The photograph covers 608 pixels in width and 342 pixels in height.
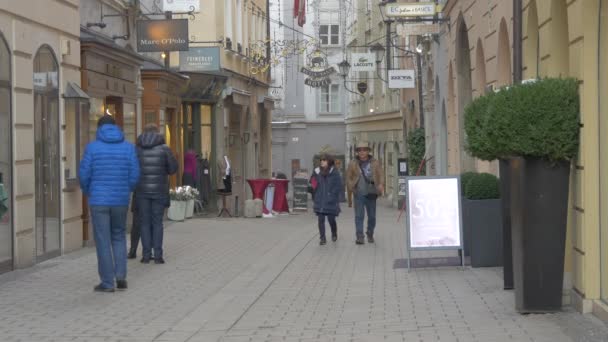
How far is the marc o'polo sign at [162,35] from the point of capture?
76.1 feet

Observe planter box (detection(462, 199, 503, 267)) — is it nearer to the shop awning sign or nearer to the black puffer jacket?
the black puffer jacket

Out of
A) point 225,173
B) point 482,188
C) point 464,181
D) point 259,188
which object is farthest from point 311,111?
point 482,188

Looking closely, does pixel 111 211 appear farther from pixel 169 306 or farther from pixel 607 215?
pixel 607 215

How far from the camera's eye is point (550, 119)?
30.9 ft

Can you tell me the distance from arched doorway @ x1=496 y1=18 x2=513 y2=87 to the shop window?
629 centimetres

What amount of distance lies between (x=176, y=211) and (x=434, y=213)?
12.1 meters

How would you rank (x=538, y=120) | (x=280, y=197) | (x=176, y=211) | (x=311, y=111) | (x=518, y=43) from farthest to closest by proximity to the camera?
(x=311, y=111) → (x=280, y=197) → (x=176, y=211) → (x=518, y=43) → (x=538, y=120)

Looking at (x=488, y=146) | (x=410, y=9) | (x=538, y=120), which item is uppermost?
(x=410, y=9)

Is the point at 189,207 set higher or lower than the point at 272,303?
higher

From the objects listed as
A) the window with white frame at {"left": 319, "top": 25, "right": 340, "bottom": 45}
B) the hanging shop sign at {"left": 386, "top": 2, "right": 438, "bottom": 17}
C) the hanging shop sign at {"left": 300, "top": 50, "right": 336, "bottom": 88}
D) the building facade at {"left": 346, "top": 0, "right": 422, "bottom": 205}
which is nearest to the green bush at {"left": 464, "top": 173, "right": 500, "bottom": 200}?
the hanging shop sign at {"left": 386, "top": 2, "right": 438, "bottom": 17}

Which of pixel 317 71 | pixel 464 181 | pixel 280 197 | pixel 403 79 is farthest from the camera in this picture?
pixel 317 71

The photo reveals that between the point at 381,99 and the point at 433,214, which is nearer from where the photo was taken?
the point at 433,214

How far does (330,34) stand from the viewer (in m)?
64.6

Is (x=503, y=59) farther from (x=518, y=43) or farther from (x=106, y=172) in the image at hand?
(x=106, y=172)
